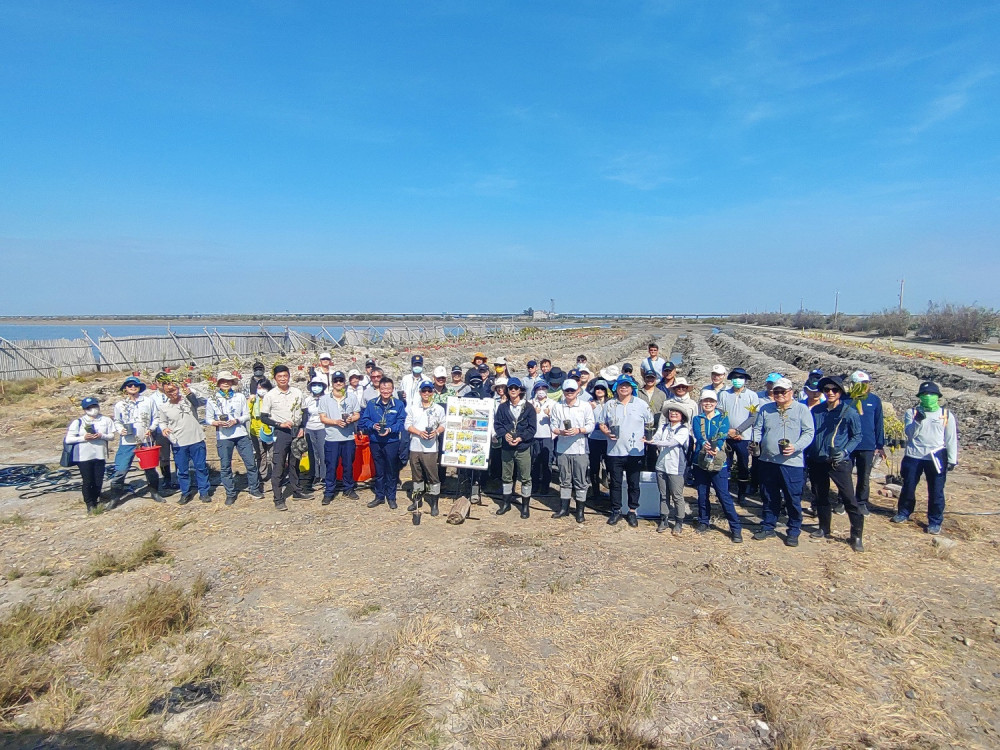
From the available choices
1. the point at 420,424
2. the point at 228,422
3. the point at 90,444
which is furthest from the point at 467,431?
the point at 90,444

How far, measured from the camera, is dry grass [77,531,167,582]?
6055mm

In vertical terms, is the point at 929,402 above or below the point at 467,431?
above

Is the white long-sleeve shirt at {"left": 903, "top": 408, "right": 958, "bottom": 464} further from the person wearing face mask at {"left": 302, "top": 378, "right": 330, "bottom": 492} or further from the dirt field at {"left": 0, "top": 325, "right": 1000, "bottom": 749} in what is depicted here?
the person wearing face mask at {"left": 302, "top": 378, "right": 330, "bottom": 492}

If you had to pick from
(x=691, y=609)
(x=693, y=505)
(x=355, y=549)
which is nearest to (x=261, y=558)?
(x=355, y=549)

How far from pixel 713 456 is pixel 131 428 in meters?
8.57

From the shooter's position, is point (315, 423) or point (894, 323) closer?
point (315, 423)

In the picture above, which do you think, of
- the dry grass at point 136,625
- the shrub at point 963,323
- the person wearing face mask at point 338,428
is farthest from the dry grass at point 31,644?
the shrub at point 963,323

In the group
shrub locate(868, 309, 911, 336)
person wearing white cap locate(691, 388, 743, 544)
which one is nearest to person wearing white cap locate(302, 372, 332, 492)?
person wearing white cap locate(691, 388, 743, 544)

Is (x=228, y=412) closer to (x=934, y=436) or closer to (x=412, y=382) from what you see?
(x=412, y=382)

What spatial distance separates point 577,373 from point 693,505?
9.27 ft

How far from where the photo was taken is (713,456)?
260 inches

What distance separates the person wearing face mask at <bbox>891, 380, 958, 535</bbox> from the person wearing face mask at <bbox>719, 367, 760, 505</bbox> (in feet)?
6.32

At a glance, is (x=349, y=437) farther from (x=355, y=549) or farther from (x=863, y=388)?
(x=863, y=388)

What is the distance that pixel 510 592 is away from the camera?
561 centimetres
